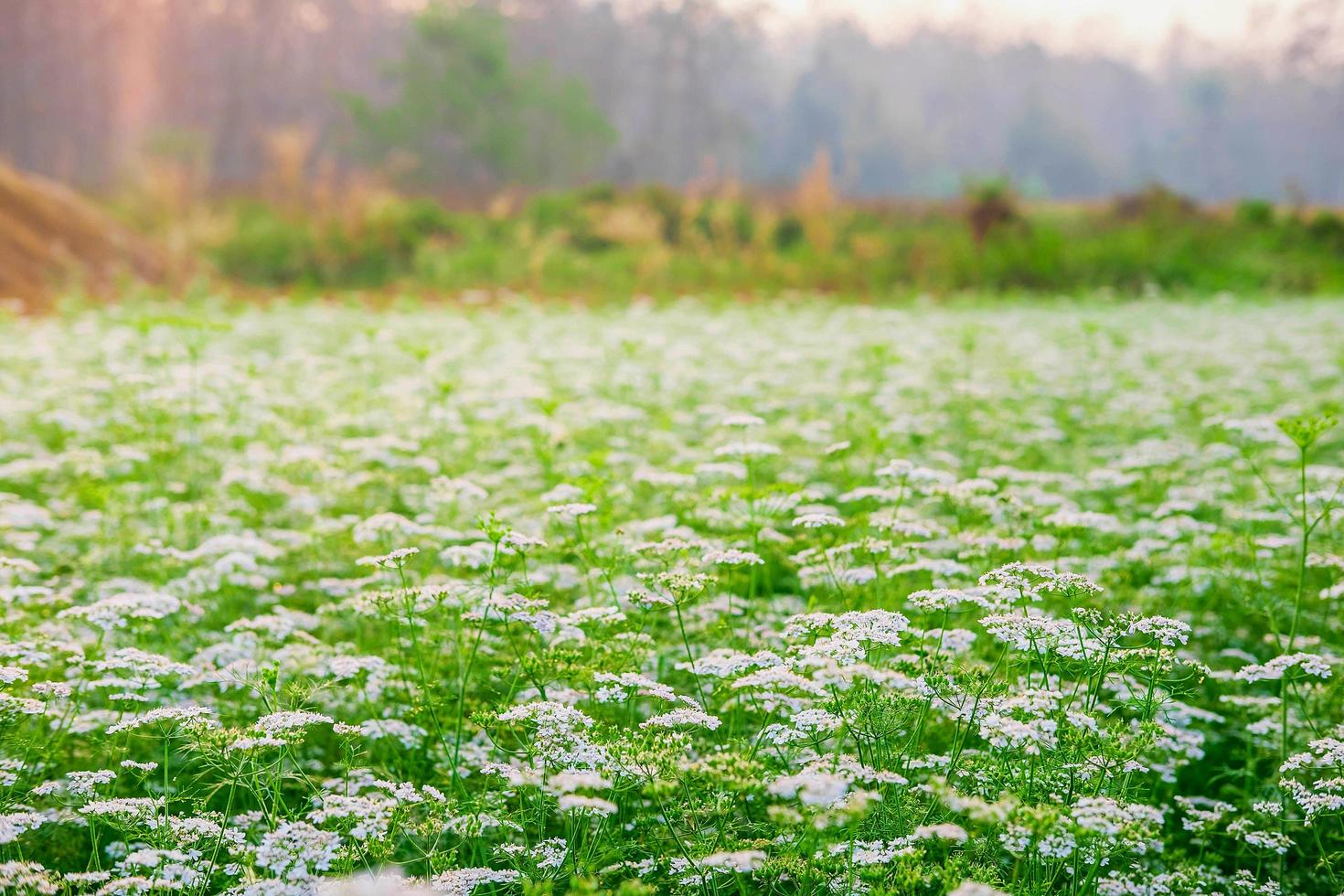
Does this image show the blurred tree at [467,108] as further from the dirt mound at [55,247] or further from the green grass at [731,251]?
the dirt mound at [55,247]

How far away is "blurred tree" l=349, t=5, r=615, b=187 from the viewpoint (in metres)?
42.4

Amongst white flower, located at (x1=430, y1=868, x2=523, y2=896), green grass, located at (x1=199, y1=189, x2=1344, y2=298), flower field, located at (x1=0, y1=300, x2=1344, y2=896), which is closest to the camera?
white flower, located at (x1=430, y1=868, x2=523, y2=896)

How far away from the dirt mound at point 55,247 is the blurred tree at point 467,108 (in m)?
19.2

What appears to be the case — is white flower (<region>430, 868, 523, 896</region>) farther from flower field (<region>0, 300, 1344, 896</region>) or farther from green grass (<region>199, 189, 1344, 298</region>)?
green grass (<region>199, 189, 1344, 298</region>)

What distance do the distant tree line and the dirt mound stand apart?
36.3ft

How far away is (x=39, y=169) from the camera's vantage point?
185 ft

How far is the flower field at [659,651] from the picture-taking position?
2.98m

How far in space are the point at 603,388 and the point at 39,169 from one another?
58.5 m

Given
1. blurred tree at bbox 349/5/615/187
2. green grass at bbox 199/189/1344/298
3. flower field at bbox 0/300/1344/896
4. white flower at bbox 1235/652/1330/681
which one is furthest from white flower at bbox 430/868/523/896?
blurred tree at bbox 349/5/615/187

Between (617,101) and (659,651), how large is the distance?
73241 mm

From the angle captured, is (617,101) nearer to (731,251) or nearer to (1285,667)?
(731,251)

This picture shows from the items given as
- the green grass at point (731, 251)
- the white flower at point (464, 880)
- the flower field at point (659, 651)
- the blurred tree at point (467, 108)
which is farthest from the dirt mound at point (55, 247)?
the blurred tree at point (467, 108)

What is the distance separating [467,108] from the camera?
144 feet

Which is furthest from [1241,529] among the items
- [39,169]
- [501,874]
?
[39,169]
